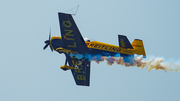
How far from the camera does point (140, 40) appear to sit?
118 ft

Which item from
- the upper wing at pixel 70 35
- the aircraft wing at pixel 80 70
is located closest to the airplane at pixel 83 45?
the upper wing at pixel 70 35

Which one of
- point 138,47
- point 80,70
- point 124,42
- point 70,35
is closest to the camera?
point 70,35

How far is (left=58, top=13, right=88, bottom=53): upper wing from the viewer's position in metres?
33.7

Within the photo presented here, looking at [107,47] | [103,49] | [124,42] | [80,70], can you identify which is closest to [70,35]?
[103,49]

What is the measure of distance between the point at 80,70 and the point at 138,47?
7222 mm

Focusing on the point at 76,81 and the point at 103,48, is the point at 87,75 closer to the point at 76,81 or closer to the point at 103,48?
the point at 76,81

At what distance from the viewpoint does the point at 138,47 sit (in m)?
35.5

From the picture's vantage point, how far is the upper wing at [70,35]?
111 ft

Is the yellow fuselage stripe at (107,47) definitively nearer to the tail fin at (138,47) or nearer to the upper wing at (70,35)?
the upper wing at (70,35)

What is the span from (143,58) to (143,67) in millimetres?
909

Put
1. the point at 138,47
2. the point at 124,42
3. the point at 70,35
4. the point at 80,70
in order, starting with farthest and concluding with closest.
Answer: the point at 80,70
the point at 138,47
the point at 124,42
the point at 70,35

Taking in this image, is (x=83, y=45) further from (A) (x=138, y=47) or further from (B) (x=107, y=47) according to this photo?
(A) (x=138, y=47)

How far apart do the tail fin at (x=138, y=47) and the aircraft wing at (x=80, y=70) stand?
536cm

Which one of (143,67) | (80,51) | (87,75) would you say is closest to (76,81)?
(87,75)
